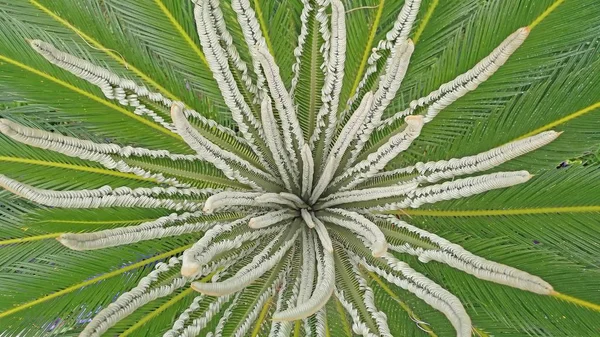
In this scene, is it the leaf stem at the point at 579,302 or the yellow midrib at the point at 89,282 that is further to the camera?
the yellow midrib at the point at 89,282

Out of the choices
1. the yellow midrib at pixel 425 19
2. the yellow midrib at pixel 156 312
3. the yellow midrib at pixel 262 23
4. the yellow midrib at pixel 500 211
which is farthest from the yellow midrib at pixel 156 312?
the yellow midrib at pixel 425 19

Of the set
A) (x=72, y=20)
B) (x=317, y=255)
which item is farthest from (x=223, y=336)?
(x=72, y=20)

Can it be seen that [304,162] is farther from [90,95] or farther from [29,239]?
[29,239]

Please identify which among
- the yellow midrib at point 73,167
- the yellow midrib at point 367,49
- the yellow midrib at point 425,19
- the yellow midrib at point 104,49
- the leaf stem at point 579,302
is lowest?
the yellow midrib at point 73,167

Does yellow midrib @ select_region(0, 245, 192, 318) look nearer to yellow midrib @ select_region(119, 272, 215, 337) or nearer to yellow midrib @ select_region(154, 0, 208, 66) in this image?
yellow midrib @ select_region(119, 272, 215, 337)

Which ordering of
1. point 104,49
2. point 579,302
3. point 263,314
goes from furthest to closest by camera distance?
point 263,314, point 104,49, point 579,302

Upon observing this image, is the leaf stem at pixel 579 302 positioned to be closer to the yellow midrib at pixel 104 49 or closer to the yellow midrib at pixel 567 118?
the yellow midrib at pixel 567 118

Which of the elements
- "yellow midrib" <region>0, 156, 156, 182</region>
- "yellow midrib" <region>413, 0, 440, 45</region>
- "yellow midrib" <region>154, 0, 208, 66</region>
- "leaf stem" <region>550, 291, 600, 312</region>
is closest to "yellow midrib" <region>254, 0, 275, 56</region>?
"yellow midrib" <region>154, 0, 208, 66</region>

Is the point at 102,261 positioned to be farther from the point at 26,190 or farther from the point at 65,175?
the point at 26,190

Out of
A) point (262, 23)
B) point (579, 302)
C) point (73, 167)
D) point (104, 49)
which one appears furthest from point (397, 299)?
point (104, 49)
